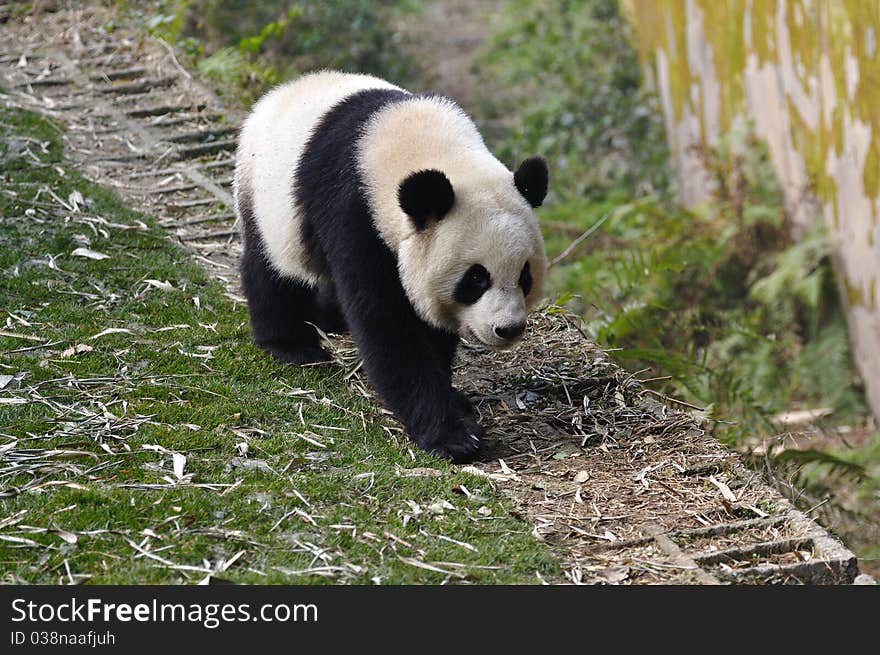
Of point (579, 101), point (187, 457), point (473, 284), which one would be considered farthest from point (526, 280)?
point (579, 101)

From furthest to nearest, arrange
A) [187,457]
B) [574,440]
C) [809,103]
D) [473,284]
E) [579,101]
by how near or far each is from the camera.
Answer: [579,101], [809,103], [574,440], [473,284], [187,457]

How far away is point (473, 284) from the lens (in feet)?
16.5

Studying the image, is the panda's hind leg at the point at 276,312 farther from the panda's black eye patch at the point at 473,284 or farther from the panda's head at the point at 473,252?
the panda's black eye patch at the point at 473,284

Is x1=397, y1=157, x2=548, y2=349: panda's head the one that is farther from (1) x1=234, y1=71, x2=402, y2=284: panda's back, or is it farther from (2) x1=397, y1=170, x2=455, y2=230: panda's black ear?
(1) x1=234, y1=71, x2=402, y2=284: panda's back

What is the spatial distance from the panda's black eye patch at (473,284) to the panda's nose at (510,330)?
0.18 m

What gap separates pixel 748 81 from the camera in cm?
988

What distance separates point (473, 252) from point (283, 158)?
131cm

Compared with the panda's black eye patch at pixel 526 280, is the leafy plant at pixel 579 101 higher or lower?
lower

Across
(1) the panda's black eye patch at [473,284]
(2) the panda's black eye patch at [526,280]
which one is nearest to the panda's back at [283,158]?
(1) the panda's black eye patch at [473,284]

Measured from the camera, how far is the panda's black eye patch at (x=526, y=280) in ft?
16.6

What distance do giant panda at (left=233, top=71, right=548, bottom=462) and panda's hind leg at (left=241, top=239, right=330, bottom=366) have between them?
6cm

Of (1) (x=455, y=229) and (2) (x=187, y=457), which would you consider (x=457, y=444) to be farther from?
(2) (x=187, y=457)

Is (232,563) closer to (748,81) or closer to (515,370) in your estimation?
(515,370)
